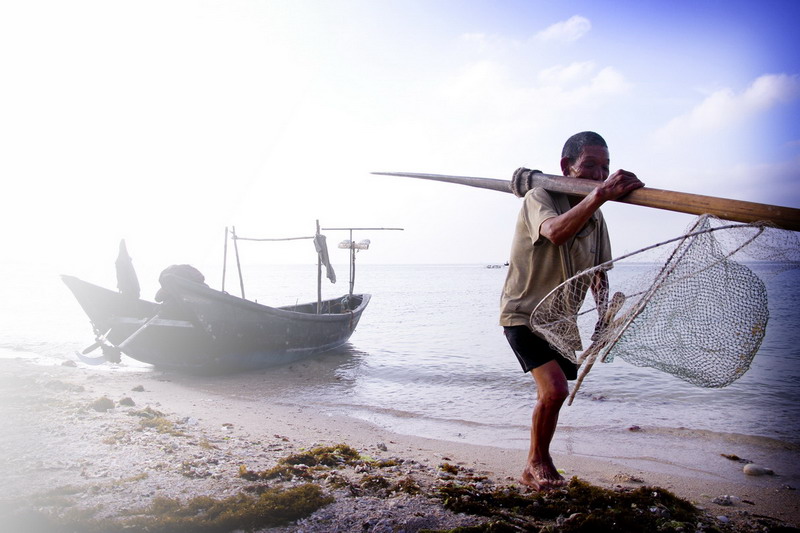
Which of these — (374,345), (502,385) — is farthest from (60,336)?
(502,385)

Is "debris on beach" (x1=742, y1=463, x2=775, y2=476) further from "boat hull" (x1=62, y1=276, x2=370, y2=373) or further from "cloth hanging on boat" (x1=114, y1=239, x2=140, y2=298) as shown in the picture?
"cloth hanging on boat" (x1=114, y1=239, x2=140, y2=298)

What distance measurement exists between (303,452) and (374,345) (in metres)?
9.75

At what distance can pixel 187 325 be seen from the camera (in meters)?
8.19

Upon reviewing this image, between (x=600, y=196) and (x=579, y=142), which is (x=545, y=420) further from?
(x=579, y=142)

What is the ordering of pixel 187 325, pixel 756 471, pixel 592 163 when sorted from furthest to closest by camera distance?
1. pixel 187 325
2. pixel 756 471
3. pixel 592 163

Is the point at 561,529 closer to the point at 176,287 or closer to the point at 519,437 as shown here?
the point at 519,437

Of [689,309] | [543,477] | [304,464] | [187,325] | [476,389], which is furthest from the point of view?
[476,389]

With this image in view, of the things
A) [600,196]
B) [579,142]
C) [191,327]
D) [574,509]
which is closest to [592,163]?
[579,142]

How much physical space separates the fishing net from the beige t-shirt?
0.47 feet

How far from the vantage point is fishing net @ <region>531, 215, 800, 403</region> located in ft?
7.98

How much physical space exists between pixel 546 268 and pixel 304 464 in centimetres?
220

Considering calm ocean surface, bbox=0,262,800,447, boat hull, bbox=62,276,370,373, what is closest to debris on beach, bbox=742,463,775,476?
calm ocean surface, bbox=0,262,800,447

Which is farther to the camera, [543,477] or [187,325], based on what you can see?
[187,325]

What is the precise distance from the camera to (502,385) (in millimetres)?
8531
